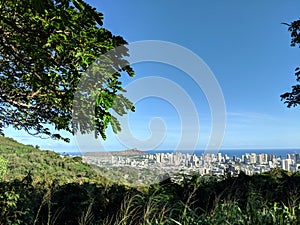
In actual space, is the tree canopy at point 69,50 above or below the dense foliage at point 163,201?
above

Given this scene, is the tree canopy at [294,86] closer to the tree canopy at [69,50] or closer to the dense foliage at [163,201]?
the dense foliage at [163,201]

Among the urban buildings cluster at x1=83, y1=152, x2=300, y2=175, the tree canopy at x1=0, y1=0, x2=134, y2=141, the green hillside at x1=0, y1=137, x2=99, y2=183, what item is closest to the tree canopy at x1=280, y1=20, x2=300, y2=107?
the urban buildings cluster at x1=83, y1=152, x2=300, y2=175

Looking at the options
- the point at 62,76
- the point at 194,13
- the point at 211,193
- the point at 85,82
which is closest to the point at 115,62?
the point at 85,82

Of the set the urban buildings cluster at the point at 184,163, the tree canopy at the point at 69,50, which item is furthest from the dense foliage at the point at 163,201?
the tree canopy at the point at 69,50

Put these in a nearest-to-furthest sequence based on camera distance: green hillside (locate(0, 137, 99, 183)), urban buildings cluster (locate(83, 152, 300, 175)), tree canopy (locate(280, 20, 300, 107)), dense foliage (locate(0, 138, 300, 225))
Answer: dense foliage (locate(0, 138, 300, 225)) → urban buildings cluster (locate(83, 152, 300, 175)) → tree canopy (locate(280, 20, 300, 107)) → green hillside (locate(0, 137, 99, 183))

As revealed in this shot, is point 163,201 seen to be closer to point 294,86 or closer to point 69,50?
point 69,50

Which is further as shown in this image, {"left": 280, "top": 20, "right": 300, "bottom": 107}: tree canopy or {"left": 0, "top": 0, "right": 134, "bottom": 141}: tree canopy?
{"left": 280, "top": 20, "right": 300, "bottom": 107}: tree canopy

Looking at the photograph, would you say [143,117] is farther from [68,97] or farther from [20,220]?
[20,220]

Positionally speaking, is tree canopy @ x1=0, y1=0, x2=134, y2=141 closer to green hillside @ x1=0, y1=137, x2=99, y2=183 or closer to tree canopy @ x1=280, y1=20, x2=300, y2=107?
tree canopy @ x1=280, y1=20, x2=300, y2=107
